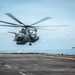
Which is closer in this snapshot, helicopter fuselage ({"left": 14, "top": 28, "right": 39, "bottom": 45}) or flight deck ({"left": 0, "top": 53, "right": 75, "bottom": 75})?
flight deck ({"left": 0, "top": 53, "right": 75, "bottom": 75})

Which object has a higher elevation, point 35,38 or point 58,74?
point 35,38

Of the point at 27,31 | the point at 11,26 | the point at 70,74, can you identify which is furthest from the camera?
the point at 27,31

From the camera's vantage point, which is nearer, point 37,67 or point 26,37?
point 37,67

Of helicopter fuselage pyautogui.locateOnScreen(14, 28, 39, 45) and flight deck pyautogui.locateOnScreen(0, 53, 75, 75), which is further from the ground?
helicopter fuselage pyautogui.locateOnScreen(14, 28, 39, 45)

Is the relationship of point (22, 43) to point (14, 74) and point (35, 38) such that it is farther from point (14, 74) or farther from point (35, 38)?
point (14, 74)

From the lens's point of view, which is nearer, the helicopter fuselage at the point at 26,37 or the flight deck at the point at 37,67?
the flight deck at the point at 37,67

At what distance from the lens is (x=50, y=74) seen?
22.6 m

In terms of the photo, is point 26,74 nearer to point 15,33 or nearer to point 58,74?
point 58,74

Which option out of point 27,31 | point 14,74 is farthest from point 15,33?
point 14,74

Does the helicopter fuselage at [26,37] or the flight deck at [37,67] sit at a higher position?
the helicopter fuselage at [26,37]

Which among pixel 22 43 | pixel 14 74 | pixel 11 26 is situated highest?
pixel 11 26

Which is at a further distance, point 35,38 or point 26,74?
point 35,38

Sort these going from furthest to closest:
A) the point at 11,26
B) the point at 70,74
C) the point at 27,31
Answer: the point at 27,31, the point at 11,26, the point at 70,74

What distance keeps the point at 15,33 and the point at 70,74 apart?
187 feet
